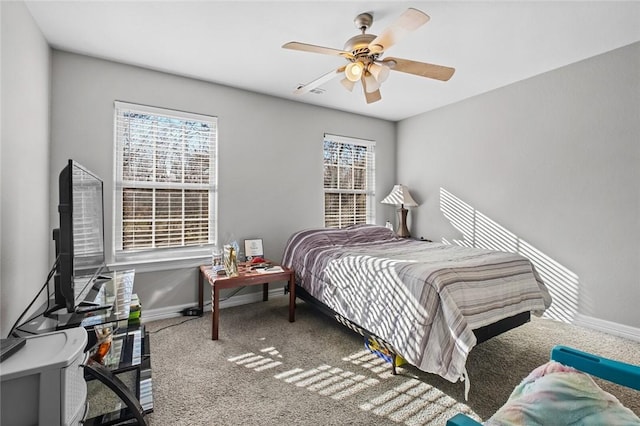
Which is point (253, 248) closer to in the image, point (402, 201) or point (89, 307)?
point (89, 307)

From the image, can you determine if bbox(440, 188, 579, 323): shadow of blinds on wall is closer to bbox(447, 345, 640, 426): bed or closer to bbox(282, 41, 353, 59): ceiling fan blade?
bbox(447, 345, 640, 426): bed

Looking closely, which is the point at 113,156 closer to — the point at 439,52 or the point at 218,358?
the point at 218,358

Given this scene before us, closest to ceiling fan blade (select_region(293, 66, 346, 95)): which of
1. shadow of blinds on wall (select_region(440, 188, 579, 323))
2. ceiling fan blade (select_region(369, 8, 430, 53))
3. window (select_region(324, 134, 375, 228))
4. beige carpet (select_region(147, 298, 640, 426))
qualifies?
ceiling fan blade (select_region(369, 8, 430, 53))

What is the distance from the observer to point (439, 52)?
8.82 ft

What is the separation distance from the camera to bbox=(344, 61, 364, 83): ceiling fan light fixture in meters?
2.19

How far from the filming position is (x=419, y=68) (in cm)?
219

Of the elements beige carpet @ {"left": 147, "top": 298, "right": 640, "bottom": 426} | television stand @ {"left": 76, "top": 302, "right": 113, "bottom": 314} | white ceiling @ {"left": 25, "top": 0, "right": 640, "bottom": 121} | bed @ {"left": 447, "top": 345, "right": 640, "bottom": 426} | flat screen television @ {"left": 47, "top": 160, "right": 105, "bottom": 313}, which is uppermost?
white ceiling @ {"left": 25, "top": 0, "right": 640, "bottom": 121}

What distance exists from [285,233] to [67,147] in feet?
7.67

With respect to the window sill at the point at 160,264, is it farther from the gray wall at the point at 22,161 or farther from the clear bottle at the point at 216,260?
the gray wall at the point at 22,161

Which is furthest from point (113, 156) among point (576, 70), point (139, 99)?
point (576, 70)

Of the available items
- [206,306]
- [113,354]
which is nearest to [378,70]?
[113,354]

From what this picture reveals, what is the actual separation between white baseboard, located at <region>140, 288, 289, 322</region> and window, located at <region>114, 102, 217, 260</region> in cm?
63

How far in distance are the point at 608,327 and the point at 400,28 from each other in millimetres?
3224

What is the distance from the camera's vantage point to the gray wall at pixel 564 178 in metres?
2.65
